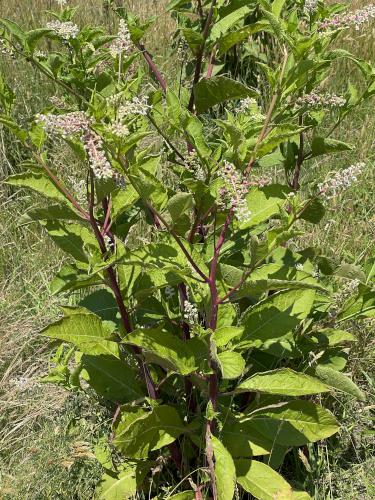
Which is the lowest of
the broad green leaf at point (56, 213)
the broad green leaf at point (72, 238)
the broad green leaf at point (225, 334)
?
the broad green leaf at point (225, 334)

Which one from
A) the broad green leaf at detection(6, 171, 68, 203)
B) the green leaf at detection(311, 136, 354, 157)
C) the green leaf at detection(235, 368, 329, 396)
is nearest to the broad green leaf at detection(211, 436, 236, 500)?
the green leaf at detection(235, 368, 329, 396)

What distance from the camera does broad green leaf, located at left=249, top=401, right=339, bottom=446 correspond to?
196 cm

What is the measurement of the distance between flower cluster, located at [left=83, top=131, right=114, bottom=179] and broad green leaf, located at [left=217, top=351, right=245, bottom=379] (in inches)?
21.9

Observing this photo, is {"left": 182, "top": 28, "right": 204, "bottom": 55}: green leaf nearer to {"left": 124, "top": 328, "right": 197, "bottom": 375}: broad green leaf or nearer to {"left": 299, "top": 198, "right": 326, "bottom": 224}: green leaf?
{"left": 299, "top": 198, "right": 326, "bottom": 224}: green leaf

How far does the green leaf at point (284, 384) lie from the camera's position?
1.77 m

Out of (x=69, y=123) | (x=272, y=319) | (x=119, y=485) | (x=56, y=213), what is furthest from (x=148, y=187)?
(x=119, y=485)

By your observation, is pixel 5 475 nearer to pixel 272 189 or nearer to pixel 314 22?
pixel 272 189

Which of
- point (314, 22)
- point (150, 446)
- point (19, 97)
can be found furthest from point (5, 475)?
point (19, 97)

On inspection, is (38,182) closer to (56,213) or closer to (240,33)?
(56,213)

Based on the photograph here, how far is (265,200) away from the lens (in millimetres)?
1862

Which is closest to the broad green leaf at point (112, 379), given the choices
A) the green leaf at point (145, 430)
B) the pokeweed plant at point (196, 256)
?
the pokeweed plant at point (196, 256)

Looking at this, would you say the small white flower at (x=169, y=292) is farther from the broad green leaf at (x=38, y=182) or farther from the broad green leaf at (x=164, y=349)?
the broad green leaf at (x=38, y=182)

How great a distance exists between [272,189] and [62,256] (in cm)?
168

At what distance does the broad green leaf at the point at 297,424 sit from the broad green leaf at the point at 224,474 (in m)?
0.22
